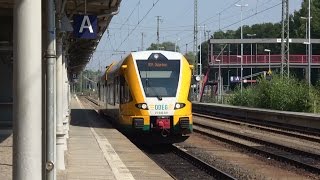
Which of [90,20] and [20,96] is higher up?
[90,20]

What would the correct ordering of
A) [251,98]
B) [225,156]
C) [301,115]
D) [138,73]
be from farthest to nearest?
[251,98]
[301,115]
[138,73]
[225,156]

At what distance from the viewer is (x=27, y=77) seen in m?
5.08

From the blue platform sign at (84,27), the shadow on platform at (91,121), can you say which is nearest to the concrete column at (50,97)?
the blue platform sign at (84,27)

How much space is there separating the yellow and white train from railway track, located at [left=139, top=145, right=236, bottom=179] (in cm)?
66

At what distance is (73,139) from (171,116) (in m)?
3.01

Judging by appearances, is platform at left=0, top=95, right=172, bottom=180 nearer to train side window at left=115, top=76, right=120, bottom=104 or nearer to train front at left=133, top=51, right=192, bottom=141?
train front at left=133, top=51, right=192, bottom=141

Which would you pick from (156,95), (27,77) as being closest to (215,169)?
(156,95)

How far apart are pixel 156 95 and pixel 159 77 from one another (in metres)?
0.73

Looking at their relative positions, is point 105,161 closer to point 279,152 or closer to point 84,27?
point 84,27

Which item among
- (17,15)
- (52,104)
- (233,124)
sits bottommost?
(233,124)

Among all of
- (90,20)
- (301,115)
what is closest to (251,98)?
(301,115)

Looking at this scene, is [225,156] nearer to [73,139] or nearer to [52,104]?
[73,139]

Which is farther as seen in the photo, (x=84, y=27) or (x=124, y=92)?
(x=124, y=92)

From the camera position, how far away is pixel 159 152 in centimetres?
1822
